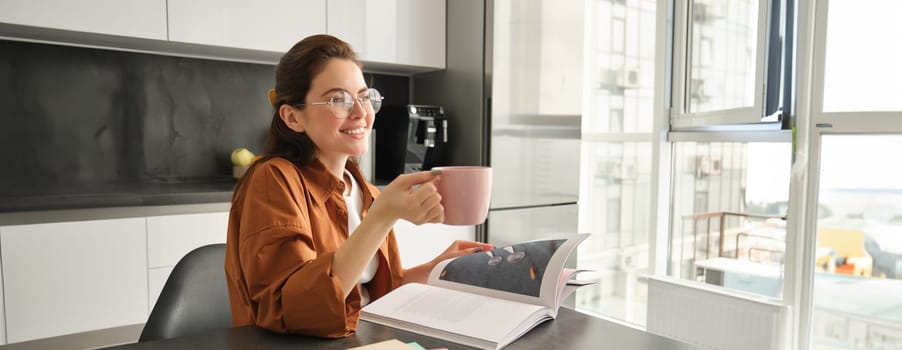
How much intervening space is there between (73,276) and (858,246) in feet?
9.33

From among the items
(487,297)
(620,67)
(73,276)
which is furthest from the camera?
(620,67)

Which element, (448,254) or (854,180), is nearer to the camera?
(448,254)

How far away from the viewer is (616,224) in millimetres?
3531

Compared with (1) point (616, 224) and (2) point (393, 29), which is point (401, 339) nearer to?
(2) point (393, 29)

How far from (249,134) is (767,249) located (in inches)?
95.6

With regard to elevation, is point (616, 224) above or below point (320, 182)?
below

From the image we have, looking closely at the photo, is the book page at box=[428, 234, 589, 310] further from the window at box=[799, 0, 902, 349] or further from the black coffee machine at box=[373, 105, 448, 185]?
the window at box=[799, 0, 902, 349]

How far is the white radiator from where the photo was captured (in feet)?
7.91

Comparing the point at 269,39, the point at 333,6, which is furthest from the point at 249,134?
the point at 333,6

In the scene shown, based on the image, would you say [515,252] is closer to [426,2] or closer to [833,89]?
[833,89]

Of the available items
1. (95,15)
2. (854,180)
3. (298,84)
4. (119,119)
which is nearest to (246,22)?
(95,15)

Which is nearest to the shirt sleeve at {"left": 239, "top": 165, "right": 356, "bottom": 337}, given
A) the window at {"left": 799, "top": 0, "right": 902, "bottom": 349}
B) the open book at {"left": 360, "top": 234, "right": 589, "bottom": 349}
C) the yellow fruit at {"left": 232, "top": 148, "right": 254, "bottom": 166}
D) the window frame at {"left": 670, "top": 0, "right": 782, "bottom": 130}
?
the open book at {"left": 360, "top": 234, "right": 589, "bottom": 349}

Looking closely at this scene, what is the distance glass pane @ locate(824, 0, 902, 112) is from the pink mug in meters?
2.12

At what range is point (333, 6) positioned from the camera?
2.67 m
